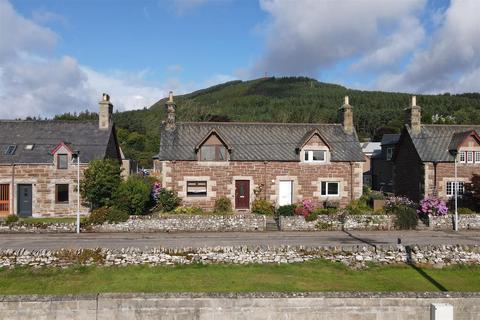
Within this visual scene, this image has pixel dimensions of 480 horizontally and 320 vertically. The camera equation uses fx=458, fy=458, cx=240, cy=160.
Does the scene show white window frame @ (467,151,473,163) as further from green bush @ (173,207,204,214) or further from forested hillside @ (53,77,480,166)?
forested hillside @ (53,77,480,166)

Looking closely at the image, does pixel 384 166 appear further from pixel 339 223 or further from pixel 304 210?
pixel 339 223

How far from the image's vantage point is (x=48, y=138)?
35.5 m

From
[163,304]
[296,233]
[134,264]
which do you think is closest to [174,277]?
[134,264]

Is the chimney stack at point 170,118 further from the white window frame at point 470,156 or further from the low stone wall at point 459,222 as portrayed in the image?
the white window frame at point 470,156

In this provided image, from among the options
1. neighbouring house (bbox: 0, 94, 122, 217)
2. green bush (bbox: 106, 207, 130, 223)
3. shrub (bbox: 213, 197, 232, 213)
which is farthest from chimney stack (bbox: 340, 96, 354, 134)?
green bush (bbox: 106, 207, 130, 223)

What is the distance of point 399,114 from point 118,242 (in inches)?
4701

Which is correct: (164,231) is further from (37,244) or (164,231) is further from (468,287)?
(468,287)

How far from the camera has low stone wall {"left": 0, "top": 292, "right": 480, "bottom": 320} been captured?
1211 cm

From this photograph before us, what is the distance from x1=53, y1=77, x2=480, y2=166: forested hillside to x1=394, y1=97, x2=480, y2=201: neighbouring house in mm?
56639

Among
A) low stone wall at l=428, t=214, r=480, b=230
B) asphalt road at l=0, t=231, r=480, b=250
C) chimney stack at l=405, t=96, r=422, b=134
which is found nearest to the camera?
asphalt road at l=0, t=231, r=480, b=250

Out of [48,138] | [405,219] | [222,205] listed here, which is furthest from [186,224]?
[48,138]

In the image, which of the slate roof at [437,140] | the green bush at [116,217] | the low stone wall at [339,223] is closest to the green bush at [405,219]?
the low stone wall at [339,223]

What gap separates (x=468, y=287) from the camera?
1652 centimetres

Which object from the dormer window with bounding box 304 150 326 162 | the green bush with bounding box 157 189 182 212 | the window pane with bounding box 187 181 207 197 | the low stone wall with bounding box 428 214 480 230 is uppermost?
the dormer window with bounding box 304 150 326 162
